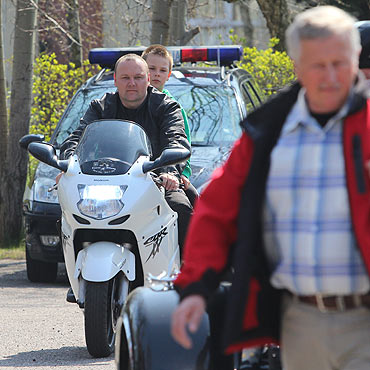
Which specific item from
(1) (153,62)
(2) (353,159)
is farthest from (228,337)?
(1) (153,62)

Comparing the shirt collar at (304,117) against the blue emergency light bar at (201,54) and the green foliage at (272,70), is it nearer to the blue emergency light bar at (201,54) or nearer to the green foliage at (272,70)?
the blue emergency light bar at (201,54)

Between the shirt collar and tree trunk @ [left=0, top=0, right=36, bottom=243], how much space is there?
10983 millimetres

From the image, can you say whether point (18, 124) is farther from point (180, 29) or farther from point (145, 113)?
point (145, 113)

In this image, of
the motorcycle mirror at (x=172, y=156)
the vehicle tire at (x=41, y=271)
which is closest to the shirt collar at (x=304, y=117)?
the motorcycle mirror at (x=172, y=156)

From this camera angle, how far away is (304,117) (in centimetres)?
301

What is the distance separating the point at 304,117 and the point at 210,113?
6833 millimetres

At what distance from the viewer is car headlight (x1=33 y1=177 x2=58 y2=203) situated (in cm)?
981

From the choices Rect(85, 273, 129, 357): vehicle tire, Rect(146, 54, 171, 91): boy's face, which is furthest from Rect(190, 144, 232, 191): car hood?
Rect(85, 273, 129, 357): vehicle tire

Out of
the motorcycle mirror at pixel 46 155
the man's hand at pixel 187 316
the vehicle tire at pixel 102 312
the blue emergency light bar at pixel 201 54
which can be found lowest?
the vehicle tire at pixel 102 312

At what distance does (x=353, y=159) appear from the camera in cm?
290

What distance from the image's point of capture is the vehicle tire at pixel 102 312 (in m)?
6.04

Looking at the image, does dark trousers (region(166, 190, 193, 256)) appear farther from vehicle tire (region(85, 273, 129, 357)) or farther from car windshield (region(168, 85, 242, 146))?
car windshield (region(168, 85, 242, 146))

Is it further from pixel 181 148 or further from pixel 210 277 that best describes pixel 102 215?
pixel 210 277

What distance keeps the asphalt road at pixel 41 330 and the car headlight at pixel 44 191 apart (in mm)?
809
